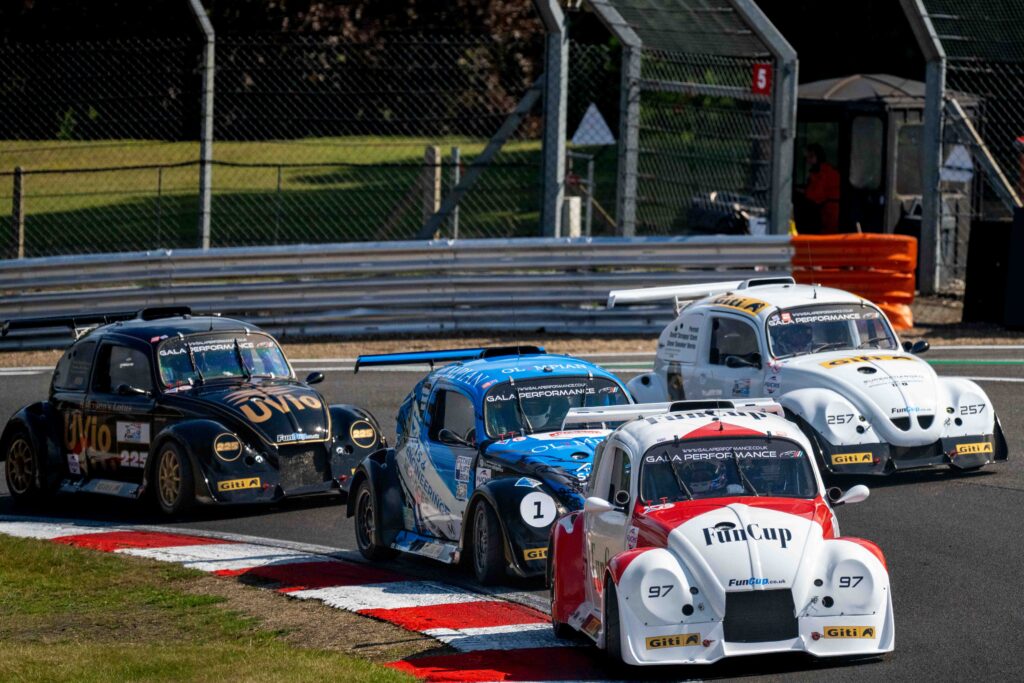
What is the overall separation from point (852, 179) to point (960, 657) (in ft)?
62.5

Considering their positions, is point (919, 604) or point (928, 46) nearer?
point (919, 604)

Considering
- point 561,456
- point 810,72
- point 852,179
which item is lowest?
point 561,456

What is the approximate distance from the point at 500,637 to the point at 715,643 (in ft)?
5.22

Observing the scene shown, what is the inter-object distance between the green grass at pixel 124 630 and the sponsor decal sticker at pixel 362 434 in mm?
2349

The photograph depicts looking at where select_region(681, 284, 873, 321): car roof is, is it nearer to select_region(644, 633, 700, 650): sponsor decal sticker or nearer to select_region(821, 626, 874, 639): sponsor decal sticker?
select_region(821, 626, 874, 639): sponsor decal sticker

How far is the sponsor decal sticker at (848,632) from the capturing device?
783 centimetres

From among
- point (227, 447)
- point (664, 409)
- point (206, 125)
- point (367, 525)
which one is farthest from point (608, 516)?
point (206, 125)

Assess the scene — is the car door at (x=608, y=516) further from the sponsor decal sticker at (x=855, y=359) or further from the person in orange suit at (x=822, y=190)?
the person in orange suit at (x=822, y=190)

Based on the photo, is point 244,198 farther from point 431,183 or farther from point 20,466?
point 20,466

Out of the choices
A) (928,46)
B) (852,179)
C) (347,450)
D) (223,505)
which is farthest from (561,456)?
(852,179)

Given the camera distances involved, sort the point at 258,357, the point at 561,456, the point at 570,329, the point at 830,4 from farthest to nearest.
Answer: the point at 830,4 → the point at 570,329 → the point at 258,357 → the point at 561,456

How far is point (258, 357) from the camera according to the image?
1425cm

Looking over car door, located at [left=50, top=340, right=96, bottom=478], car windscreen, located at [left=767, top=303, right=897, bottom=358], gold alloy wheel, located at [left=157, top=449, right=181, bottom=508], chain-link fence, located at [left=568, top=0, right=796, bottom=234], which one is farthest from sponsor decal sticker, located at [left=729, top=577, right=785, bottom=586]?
chain-link fence, located at [left=568, top=0, right=796, bottom=234]

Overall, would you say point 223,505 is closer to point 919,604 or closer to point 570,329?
point 919,604
